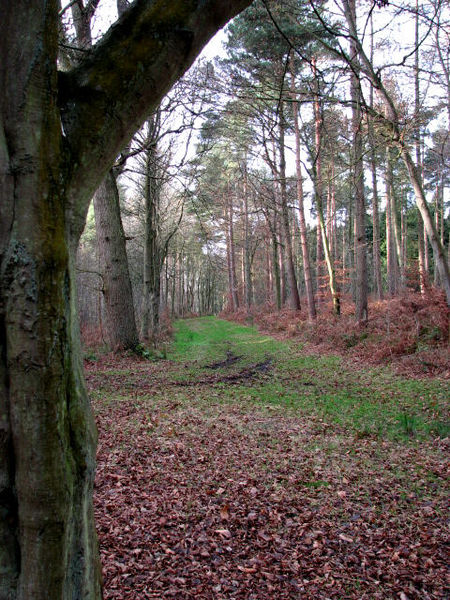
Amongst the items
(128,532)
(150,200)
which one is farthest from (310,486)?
(150,200)

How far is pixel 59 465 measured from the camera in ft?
4.99

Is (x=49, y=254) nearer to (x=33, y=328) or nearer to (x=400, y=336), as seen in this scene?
(x=33, y=328)

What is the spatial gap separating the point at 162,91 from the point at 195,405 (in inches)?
221

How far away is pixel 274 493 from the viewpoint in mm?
3838

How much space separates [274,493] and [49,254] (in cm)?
329

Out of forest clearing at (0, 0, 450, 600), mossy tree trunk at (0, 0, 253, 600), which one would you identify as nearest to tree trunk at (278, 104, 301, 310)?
forest clearing at (0, 0, 450, 600)

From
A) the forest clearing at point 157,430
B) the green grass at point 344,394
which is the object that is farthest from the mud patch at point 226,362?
the forest clearing at point 157,430

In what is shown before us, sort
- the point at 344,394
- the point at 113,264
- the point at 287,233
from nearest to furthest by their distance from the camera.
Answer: the point at 344,394
the point at 113,264
the point at 287,233

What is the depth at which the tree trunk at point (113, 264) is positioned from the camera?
10898 mm

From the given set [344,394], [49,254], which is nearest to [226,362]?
[344,394]

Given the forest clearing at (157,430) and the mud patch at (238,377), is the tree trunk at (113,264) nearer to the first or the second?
the forest clearing at (157,430)

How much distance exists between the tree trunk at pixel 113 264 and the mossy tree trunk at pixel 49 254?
9616mm

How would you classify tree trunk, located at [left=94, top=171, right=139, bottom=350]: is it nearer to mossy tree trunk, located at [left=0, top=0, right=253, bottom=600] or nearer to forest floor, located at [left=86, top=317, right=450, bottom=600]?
forest floor, located at [left=86, top=317, right=450, bottom=600]

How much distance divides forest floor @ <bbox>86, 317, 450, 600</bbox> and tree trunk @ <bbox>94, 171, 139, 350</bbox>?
395 centimetres
